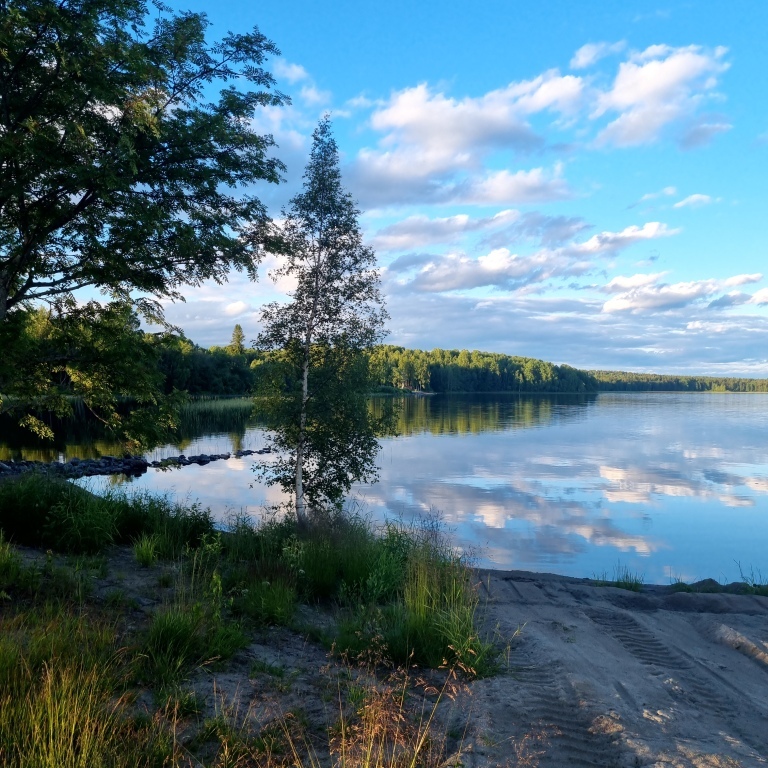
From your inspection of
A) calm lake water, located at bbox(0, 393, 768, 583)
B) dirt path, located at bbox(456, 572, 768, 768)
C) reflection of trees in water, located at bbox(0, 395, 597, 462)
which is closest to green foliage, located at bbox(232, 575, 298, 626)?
dirt path, located at bbox(456, 572, 768, 768)

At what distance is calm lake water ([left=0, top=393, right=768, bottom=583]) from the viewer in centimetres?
1667

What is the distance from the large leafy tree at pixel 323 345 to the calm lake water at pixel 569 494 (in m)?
2.95

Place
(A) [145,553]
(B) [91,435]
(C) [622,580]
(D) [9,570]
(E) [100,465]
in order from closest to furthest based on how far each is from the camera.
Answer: (D) [9,570]
(A) [145,553]
(C) [622,580]
(E) [100,465]
(B) [91,435]

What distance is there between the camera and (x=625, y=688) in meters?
5.87

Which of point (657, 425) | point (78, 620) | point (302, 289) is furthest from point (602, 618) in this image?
point (657, 425)

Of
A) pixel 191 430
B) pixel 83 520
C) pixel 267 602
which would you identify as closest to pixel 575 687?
pixel 267 602

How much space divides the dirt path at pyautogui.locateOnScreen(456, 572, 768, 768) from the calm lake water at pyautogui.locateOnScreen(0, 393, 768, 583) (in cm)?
596

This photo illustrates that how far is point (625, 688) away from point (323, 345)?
40.5ft

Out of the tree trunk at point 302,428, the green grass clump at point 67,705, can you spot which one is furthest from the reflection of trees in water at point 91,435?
the green grass clump at point 67,705

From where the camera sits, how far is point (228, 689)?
196 inches

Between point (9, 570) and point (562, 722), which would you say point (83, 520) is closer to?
point (9, 570)

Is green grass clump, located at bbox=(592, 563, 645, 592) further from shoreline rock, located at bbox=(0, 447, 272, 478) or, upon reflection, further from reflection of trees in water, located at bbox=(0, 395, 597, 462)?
shoreline rock, located at bbox=(0, 447, 272, 478)

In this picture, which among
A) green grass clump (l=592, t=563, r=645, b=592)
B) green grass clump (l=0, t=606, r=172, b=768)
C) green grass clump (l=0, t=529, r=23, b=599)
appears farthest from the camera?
green grass clump (l=592, t=563, r=645, b=592)

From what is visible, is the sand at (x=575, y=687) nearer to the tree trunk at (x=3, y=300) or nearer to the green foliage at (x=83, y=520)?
the green foliage at (x=83, y=520)
